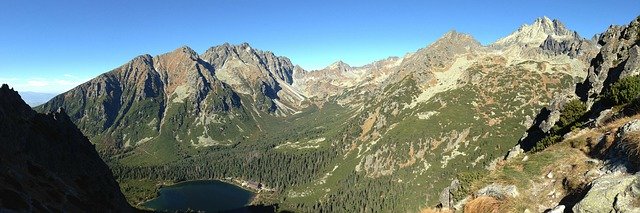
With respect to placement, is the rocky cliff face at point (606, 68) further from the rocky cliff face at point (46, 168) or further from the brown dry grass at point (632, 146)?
the rocky cliff face at point (46, 168)

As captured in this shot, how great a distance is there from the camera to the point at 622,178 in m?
24.8

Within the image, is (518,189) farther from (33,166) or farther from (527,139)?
(33,166)

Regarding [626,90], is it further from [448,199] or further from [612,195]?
[612,195]

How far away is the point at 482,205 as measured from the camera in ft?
109

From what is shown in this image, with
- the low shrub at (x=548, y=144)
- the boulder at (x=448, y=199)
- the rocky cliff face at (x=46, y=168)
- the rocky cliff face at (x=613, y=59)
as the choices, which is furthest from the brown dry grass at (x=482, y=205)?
the rocky cliff face at (x=613, y=59)

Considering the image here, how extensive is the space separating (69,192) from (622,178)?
125 m

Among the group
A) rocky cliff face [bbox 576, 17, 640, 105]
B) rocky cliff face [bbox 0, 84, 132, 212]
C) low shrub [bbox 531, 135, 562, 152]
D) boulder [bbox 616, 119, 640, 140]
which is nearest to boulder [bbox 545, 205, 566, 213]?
boulder [bbox 616, 119, 640, 140]

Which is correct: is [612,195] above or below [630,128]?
→ below

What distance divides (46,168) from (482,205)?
4928 inches

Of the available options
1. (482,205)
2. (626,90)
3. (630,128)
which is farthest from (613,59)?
(482,205)

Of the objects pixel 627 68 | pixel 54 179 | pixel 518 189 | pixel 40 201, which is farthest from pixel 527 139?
pixel 54 179

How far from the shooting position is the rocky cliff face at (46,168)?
8538 centimetres

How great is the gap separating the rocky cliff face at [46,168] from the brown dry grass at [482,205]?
7002 centimetres

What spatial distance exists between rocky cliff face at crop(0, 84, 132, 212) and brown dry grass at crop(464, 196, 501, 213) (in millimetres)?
70016
